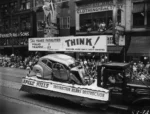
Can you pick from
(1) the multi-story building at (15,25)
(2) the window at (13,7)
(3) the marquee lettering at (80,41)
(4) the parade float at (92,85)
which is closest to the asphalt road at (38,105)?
(4) the parade float at (92,85)

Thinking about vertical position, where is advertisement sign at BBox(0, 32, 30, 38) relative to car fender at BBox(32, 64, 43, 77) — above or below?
above

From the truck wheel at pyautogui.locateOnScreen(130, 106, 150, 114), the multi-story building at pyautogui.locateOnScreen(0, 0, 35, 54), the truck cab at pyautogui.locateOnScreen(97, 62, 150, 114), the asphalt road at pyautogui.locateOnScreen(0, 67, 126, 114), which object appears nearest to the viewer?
the truck wheel at pyautogui.locateOnScreen(130, 106, 150, 114)

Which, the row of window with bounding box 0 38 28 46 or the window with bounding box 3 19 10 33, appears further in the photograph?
the window with bounding box 3 19 10 33

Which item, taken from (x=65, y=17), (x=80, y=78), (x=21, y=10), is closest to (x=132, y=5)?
(x=65, y=17)

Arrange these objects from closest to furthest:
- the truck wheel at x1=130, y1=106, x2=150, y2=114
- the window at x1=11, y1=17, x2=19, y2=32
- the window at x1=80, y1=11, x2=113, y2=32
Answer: the truck wheel at x1=130, y1=106, x2=150, y2=114, the window at x1=80, y1=11, x2=113, y2=32, the window at x1=11, y1=17, x2=19, y2=32

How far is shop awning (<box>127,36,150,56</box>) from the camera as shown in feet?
57.9

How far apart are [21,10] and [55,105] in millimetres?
24422

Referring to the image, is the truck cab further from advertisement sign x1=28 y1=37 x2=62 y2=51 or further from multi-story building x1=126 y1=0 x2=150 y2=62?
multi-story building x1=126 y1=0 x2=150 y2=62

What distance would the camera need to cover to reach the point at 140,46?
18219mm

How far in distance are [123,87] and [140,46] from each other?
12385 millimetres

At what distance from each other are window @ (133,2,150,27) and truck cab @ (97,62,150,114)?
13.2 meters

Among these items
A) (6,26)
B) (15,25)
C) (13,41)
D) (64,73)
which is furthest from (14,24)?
(64,73)

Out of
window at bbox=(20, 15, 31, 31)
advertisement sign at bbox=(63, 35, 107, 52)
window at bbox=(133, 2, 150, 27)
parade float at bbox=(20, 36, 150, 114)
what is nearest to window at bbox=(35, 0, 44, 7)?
window at bbox=(20, 15, 31, 31)

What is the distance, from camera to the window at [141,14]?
18.6 m
